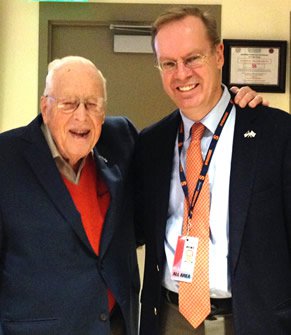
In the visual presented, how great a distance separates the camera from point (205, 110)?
1.75m

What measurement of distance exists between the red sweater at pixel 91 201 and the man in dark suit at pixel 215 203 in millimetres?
174

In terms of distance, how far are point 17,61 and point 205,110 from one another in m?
2.12

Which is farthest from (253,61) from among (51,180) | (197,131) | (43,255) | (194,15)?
(43,255)

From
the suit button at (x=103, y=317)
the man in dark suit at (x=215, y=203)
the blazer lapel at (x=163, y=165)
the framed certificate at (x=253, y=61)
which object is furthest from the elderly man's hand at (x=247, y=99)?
the framed certificate at (x=253, y=61)

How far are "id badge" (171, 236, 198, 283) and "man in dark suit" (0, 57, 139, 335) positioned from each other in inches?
8.0

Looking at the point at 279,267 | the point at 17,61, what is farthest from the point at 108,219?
the point at 17,61

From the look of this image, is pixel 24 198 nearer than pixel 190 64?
Yes

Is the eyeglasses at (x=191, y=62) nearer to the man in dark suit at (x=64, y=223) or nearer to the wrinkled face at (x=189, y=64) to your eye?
the wrinkled face at (x=189, y=64)

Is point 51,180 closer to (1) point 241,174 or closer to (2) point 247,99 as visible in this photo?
(1) point 241,174

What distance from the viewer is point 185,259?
5.36 feet

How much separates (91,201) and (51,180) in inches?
6.6

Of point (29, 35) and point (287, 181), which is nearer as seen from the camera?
point (287, 181)

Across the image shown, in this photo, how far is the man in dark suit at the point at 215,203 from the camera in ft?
5.15

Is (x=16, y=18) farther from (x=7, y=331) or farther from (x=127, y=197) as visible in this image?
(x=7, y=331)
